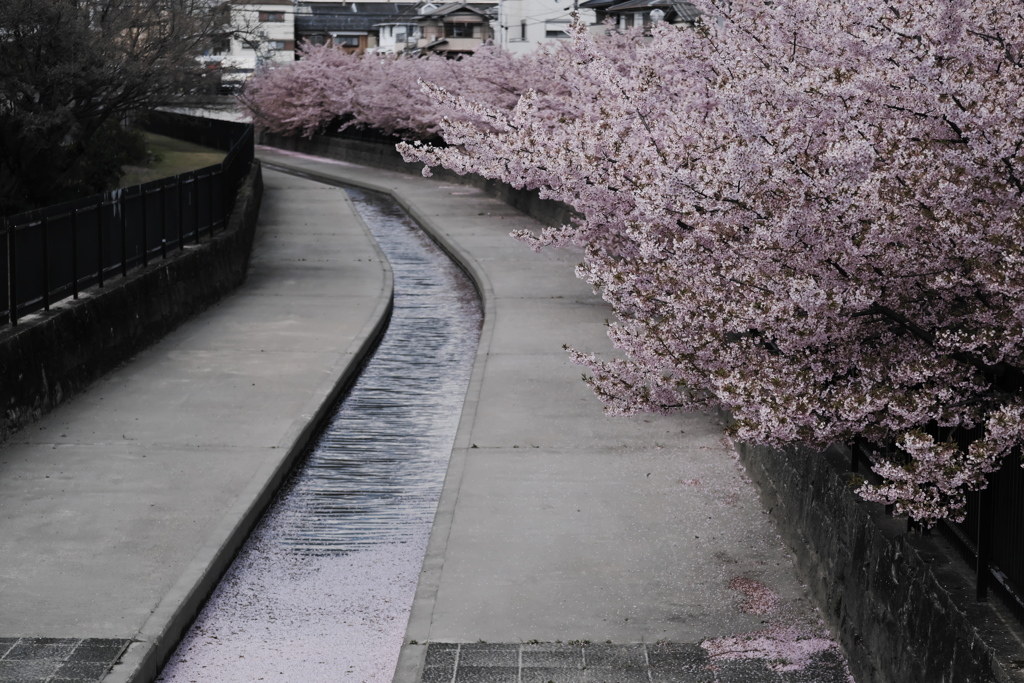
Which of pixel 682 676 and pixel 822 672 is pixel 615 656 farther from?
pixel 822 672

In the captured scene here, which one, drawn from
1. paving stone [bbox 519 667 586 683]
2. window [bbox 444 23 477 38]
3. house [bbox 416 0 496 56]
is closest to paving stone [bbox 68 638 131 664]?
paving stone [bbox 519 667 586 683]

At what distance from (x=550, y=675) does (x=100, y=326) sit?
948 centimetres

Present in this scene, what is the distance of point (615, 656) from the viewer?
7.65 metres

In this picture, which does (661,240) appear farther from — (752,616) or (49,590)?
(49,590)

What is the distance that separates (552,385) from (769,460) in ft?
15.5

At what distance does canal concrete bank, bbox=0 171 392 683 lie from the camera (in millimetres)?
7895

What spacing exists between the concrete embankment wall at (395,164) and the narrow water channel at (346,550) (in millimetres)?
9149

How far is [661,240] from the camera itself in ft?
30.7

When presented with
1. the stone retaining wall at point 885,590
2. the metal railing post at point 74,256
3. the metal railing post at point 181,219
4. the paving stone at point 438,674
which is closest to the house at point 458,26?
the metal railing post at point 181,219

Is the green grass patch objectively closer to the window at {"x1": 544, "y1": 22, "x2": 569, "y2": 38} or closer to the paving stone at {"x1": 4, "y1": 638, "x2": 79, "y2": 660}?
the paving stone at {"x1": 4, "y1": 638, "x2": 79, "y2": 660}

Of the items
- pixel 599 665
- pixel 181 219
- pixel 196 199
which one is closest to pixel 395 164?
pixel 196 199

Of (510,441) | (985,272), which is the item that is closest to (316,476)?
(510,441)

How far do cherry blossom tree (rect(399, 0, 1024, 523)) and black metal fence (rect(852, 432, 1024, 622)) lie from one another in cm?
15

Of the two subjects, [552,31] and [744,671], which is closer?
[744,671]
